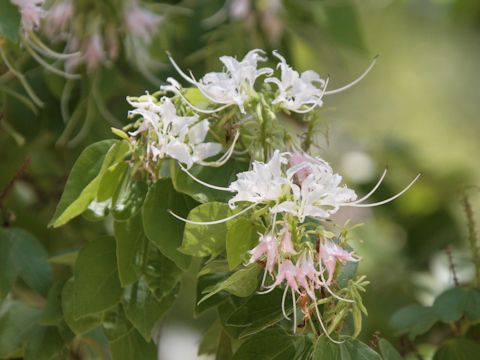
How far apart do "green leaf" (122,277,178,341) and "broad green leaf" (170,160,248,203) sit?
0.12m

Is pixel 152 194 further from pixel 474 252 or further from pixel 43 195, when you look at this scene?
pixel 43 195

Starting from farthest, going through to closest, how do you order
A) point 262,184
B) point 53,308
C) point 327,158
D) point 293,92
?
point 327,158
point 53,308
point 293,92
point 262,184

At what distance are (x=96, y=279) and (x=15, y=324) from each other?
0.71ft

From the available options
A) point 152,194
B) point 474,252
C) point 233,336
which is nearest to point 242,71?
point 152,194

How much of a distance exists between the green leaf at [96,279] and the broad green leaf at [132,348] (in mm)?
57

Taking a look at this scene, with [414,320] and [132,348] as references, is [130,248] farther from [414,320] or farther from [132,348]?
[414,320]

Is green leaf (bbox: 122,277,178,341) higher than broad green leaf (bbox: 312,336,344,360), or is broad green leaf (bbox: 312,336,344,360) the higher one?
broad green leaf (bbox: 312,336,344,360)

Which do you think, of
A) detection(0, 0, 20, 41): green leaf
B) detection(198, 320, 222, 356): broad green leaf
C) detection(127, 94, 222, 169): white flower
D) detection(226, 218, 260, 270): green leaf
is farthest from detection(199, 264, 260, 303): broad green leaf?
detection(0, 0, 20, 41): green leaf

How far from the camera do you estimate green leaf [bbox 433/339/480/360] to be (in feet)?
3.78

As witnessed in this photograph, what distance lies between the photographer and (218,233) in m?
0.95

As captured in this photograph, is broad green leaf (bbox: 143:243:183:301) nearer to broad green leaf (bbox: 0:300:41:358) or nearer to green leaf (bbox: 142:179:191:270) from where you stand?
green leaf (bbox: 142:179:191:270)

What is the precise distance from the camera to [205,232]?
0.95 meters

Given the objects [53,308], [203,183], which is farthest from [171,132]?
[53,308]

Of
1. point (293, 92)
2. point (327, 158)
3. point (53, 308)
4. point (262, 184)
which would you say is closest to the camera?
point (262, 184)
